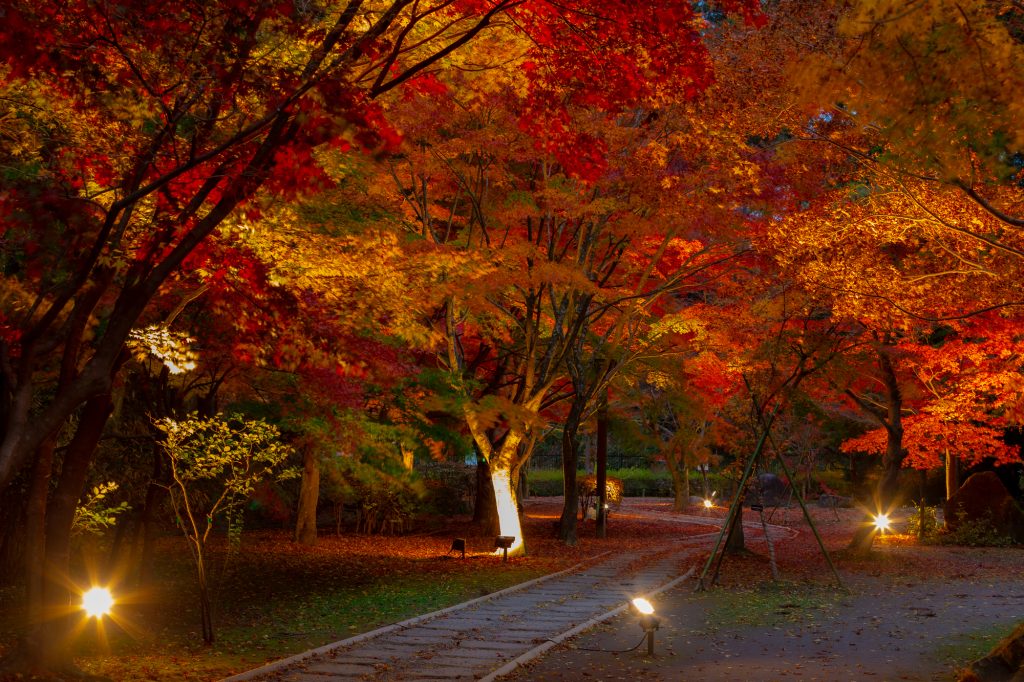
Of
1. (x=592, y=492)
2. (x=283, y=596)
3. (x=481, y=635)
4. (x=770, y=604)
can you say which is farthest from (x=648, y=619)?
(x=592, y=492)

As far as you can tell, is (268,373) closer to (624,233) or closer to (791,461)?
(624,233)

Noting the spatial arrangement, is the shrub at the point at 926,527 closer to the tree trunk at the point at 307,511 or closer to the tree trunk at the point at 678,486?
the tree trunk at the point at 678,486

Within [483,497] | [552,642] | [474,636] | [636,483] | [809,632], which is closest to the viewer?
[552,642]

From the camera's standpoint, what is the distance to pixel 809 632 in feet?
39.4

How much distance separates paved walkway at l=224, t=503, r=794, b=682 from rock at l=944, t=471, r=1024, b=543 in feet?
41.2

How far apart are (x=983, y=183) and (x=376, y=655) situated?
32.6 ft

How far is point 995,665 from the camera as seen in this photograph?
309 inches

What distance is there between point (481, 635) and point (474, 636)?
0.12 metres

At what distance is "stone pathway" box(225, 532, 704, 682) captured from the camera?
30.0ft

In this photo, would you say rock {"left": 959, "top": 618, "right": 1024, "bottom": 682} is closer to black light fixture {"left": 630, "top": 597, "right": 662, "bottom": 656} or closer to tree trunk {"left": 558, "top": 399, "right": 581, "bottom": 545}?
black light fixture {"left": 630, "top": 597, "right": 662, "bottom": 656}

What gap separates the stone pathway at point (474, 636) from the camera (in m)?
9.15

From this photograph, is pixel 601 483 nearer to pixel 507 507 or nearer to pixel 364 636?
pixel 507 507

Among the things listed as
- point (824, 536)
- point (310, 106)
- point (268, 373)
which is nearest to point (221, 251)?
point (310, 106)

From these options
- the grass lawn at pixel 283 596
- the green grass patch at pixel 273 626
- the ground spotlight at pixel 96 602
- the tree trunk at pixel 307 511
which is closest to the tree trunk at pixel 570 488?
the grass lawn at pixel 283 596
